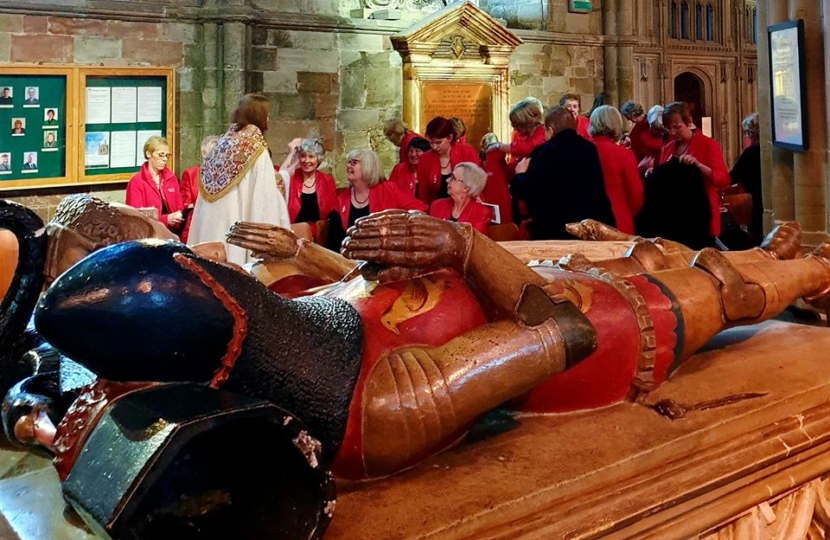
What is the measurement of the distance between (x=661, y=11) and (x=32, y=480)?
12811 millimetres

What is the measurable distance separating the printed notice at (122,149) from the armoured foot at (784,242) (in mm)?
6618

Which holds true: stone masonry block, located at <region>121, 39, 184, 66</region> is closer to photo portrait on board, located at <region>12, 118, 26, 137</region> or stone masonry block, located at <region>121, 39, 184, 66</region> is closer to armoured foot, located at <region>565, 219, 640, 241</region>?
photo portrait on board, located at <region>12, 118, 26, 137</region>

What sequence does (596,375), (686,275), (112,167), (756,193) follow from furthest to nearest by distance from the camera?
1. (112,167)
2. (756,193)
3. (686,275)
4. (596,375)

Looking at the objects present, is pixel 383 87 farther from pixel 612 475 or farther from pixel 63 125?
pixel 612 475

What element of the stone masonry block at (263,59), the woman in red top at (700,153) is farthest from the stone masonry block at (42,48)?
the woman in red top at (700,153)

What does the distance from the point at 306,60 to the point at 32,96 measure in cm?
317

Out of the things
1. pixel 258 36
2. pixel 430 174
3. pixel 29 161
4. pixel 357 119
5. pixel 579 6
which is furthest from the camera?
pixel 579 6

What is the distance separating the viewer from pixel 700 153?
16.6 feet

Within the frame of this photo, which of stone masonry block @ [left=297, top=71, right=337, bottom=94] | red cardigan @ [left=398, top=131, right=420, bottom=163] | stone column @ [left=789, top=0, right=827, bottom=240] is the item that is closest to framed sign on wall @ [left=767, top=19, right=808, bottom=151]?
stone column @ [left=789, top=0, right=827, bottom=240]

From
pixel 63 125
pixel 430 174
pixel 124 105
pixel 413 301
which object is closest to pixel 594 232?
pixel 413 301

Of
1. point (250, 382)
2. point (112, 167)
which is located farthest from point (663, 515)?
point (112, 167)

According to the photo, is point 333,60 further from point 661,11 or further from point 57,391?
point 57,391

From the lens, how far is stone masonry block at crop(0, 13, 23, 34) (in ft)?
24.8

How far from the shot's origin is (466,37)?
9.90 metres
